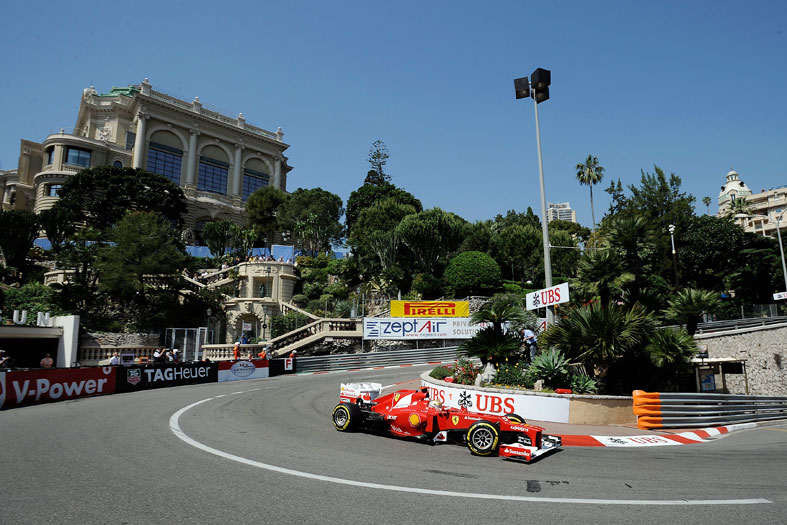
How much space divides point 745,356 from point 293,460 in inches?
1116

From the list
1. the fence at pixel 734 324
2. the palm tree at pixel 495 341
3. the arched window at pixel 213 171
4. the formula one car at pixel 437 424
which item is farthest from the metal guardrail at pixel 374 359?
the arched window at pixel 213 171

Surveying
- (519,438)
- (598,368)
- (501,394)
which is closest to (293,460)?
(519,438)

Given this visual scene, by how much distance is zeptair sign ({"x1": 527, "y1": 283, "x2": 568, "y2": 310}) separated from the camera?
43.4 feet

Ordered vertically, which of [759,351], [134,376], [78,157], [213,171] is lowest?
[134,376]

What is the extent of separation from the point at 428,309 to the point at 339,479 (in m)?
28.9

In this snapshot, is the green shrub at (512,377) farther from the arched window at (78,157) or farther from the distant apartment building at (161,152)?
the arched window at (78,157)

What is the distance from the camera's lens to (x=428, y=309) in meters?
35.4

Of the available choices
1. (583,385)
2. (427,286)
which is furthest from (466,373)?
(427,286)

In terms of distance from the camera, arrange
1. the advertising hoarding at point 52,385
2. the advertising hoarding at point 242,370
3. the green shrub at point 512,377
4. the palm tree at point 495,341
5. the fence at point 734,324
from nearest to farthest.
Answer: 1. the green shrub at point 512,377
2. the palm tree at point 495,341
3. the advertising hoarding at point 52,385
4. the advertising hoarding at point 242,370
5. the fence at point 734,324

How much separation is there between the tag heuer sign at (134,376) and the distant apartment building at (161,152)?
176ft

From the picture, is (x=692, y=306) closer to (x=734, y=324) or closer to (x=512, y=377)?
(x=512, y=377)

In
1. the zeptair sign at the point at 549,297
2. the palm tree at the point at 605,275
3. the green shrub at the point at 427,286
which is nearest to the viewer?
the zeptair sign at the point at 549,297

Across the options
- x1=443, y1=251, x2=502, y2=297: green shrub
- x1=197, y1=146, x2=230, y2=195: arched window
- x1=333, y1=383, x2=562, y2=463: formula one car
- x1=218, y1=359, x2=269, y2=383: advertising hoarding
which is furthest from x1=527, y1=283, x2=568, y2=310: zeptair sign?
x1=197, y1=146, x2=230, y2=195: arched window

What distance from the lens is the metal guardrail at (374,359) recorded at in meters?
29.2
